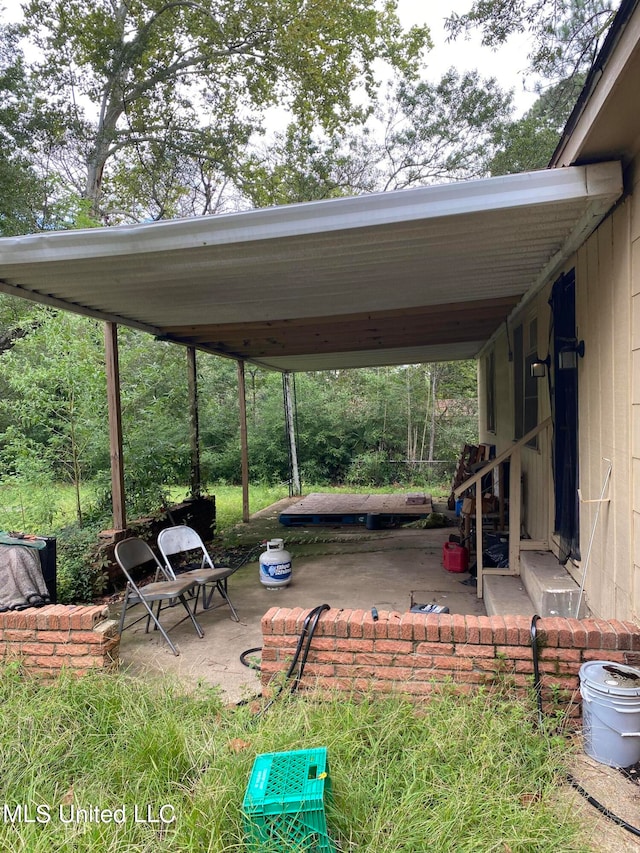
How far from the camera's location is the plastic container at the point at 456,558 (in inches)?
195

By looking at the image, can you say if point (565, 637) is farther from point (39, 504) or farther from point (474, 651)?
point (39, 504)

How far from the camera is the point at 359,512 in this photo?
7.98 meters

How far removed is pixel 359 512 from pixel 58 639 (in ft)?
18.4

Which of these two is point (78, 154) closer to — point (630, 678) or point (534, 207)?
point (534, 207)

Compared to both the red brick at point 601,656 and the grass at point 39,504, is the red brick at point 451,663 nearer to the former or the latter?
the red brick at point 601,656

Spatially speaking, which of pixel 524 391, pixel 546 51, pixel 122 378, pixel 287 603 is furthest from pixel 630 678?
pixel 546 51

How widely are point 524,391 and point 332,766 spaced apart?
422 centimetres

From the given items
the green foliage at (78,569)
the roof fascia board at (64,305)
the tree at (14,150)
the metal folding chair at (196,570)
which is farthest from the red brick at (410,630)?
the tree at (14,150)

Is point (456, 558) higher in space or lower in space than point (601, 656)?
lower

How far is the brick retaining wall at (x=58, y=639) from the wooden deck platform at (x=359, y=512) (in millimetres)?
5151

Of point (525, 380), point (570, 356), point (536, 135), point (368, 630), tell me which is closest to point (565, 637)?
point (368, 630)

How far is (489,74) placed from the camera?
12.2m

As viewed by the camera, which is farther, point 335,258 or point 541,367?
point 541,367

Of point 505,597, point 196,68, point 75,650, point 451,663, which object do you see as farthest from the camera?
point 196,68
